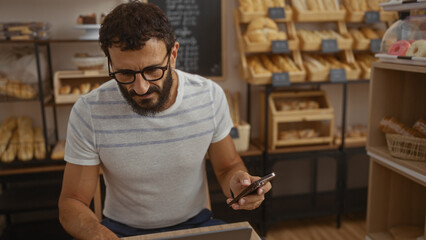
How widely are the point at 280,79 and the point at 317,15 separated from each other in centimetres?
52

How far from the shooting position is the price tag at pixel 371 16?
2.72 meters

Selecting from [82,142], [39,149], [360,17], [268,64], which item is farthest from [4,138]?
[360,17]

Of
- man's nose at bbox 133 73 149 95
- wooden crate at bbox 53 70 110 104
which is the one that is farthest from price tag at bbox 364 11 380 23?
man's nose at bbox 133 73 149 95

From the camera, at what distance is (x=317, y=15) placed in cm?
266

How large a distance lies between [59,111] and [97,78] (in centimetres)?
47

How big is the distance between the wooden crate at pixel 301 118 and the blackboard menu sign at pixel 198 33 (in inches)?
17.6

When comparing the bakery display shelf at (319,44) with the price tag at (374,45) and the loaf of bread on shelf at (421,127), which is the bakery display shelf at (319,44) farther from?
the loaf of bread on shelf at (421,127)

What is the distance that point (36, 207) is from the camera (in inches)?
95.8

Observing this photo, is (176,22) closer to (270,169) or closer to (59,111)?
(59,111)

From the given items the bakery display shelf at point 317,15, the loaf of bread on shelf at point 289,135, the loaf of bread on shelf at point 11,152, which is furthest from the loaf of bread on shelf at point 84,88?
the bakery display shelf at point 317,15

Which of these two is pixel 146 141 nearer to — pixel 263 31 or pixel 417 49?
pixel 417 49

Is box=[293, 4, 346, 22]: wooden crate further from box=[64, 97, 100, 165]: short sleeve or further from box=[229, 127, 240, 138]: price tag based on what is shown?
box=[64, 97, 100, 165]: short sleeve

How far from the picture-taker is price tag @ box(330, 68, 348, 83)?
2660mm

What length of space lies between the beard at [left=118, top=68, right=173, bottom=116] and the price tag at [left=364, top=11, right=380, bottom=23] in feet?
6.13
